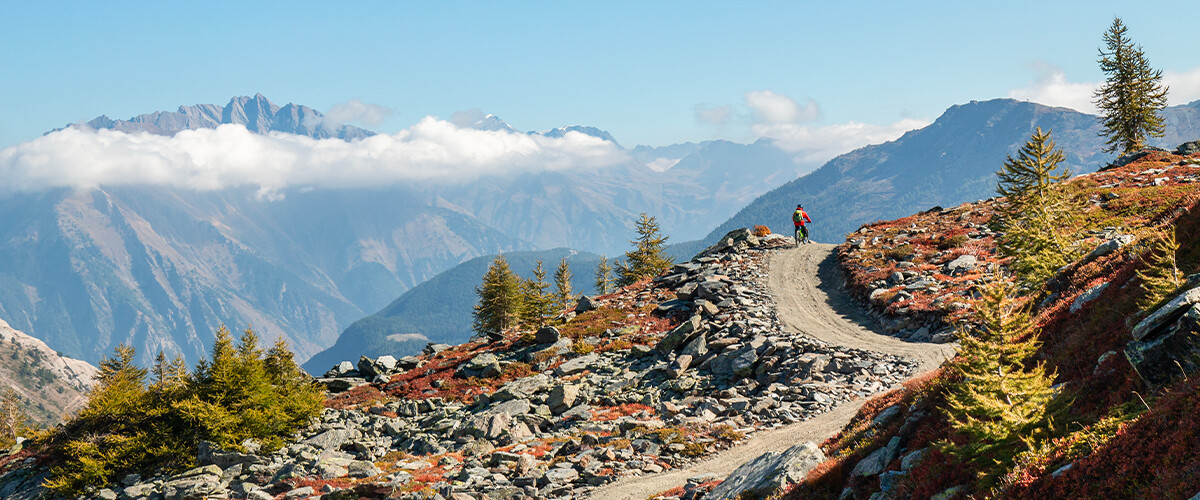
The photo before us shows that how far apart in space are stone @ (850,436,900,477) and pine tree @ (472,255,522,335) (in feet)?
173

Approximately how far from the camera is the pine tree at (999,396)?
10.4 m

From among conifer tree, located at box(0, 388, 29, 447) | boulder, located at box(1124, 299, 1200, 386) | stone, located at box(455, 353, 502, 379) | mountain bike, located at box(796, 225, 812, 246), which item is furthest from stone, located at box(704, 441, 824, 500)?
conifer tree, located at box(0, 388, 29, 447)

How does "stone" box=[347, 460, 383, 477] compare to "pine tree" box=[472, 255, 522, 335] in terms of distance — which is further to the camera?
"pine tree" box=[472, 255, 522, 335]

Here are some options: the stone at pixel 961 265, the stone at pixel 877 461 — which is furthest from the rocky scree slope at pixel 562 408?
the stone at pixel 961 265

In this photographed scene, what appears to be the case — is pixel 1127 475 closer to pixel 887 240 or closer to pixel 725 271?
pixel 725 271

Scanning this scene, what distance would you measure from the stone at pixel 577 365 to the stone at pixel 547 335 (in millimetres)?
4792

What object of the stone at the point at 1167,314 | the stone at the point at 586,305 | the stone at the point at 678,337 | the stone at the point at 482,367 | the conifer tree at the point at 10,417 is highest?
the stone at the point at 1167,314

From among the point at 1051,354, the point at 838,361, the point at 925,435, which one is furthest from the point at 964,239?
the point at 925,435

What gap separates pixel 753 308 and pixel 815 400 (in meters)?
15.5

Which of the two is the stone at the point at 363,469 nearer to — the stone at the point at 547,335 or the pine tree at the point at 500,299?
the stone at the point at 547,335

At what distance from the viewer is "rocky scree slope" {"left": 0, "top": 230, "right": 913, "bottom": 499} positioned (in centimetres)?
2212

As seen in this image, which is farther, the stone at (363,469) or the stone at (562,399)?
the stone at (562,399)

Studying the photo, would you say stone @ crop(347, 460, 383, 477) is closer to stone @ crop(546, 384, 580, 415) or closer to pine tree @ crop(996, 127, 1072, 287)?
stone @ crop(546, 384, 580, 415)

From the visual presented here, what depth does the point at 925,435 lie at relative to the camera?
1352 centimetres
